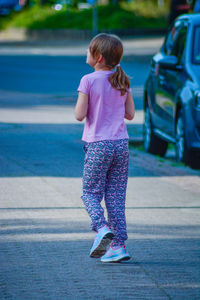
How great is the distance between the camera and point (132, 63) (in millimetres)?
26500

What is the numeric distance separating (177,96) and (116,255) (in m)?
4.02

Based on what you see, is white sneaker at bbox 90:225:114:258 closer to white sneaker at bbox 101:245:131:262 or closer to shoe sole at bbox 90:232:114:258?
shoe sole at bbox 90:232:114:258

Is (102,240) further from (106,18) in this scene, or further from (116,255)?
(106,18)

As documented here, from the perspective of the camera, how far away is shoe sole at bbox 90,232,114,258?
4.98m

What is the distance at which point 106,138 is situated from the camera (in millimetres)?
5023

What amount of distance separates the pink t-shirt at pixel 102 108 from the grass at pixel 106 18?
35993mm

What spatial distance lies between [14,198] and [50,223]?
993 millimetres

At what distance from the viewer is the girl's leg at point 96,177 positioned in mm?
5035

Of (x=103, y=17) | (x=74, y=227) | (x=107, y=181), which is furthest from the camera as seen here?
(x=103, y=17)

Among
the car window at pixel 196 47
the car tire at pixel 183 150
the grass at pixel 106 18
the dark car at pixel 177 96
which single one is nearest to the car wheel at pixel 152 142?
the dark car at pixel 177 96

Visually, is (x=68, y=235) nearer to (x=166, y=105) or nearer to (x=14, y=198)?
(x=14, y=198)

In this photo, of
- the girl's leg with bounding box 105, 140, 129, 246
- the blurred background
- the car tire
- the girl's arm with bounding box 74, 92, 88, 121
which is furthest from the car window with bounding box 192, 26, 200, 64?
the blurred background

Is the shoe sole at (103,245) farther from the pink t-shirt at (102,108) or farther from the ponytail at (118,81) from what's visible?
the ponytail at (118,81)

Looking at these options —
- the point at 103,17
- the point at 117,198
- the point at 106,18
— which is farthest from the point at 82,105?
the point at 103,17
